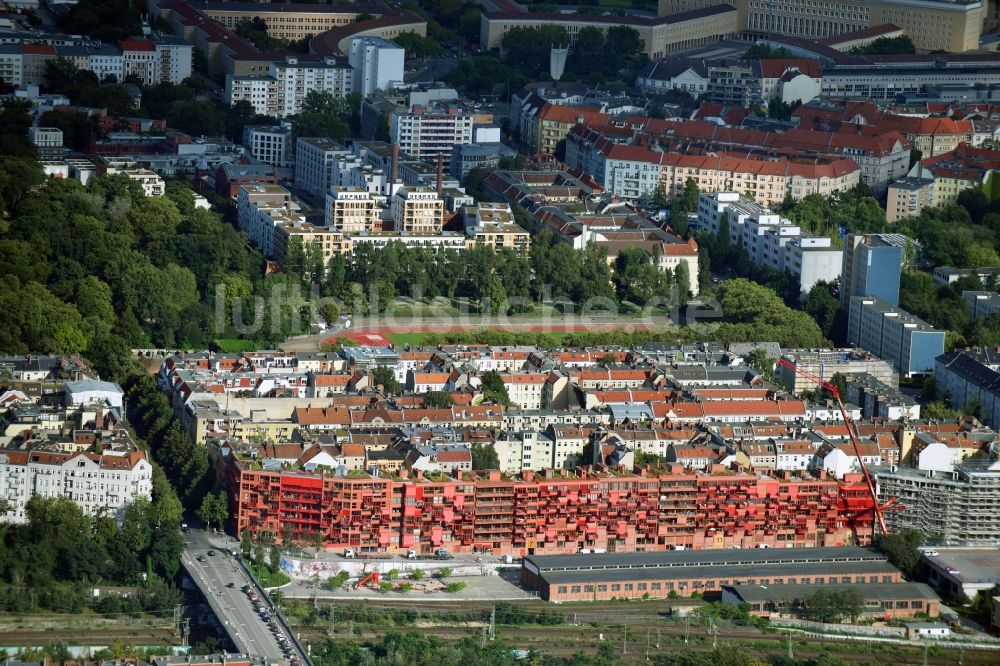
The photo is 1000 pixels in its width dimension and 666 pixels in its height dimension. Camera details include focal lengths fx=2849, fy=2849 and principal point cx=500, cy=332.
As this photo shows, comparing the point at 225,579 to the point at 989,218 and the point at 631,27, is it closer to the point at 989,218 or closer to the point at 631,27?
the point at 989,218

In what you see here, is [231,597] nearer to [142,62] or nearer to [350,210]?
[350,210]

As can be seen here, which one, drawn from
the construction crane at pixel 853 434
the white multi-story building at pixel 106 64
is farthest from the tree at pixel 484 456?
the white multi-story building at pixel 106 64

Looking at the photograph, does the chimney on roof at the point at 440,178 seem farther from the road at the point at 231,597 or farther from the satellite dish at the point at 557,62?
the road at the point at 231,597

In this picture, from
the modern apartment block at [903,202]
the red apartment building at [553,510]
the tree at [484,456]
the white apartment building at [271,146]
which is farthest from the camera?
the white apartment building at [271,146]

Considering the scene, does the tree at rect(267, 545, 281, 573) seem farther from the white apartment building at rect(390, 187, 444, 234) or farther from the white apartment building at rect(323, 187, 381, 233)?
the white apartment building at rect(390, 187, 444, 234)

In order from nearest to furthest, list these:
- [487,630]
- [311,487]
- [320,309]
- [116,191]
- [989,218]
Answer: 1. [487,630]
2. [311,487]
3. [320,309]
4. [116,191]
5. [989,218]

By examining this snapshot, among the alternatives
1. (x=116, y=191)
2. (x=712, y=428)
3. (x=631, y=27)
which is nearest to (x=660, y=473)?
(x=712, y=428)

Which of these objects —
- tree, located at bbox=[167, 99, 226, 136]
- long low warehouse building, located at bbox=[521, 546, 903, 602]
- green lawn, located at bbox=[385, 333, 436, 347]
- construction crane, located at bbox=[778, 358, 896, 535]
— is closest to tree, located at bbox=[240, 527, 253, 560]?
long low warehouse building, located at bbox=[521, 546, 903, 602]

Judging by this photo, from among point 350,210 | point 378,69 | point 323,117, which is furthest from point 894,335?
point 378,69
